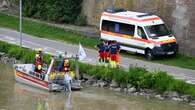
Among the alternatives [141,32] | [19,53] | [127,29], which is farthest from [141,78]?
[19,53]

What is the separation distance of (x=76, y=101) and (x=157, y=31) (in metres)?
12.4

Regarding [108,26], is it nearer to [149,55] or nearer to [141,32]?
→ [141,32]

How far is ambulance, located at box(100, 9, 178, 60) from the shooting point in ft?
146

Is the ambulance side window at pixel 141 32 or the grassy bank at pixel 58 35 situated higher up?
the ambulance side window at pixel 141 32

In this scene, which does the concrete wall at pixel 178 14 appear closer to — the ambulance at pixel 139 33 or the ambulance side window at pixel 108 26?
the ambulance at pixel 139 33

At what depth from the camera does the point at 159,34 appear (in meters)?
45.3

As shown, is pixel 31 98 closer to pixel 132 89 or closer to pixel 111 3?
pixel 132 89

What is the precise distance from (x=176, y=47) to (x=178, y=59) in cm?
92

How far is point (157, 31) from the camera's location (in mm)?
45438

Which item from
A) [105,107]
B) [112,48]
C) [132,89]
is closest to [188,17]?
[112,48]

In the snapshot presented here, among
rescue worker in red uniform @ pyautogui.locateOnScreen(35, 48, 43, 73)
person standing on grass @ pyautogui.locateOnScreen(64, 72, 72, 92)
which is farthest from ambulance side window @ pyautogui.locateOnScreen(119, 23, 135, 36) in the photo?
person standing on grass @ pyautogui.locateOnScreen(64, 72, 72, 92)

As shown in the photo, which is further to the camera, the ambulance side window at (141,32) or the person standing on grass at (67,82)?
the ambulance side window at (141,32)

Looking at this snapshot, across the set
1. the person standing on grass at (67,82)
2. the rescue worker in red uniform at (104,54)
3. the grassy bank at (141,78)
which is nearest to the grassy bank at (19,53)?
the rescue worker in red uniform at (104,54)

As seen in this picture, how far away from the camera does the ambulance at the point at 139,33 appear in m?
44.4
